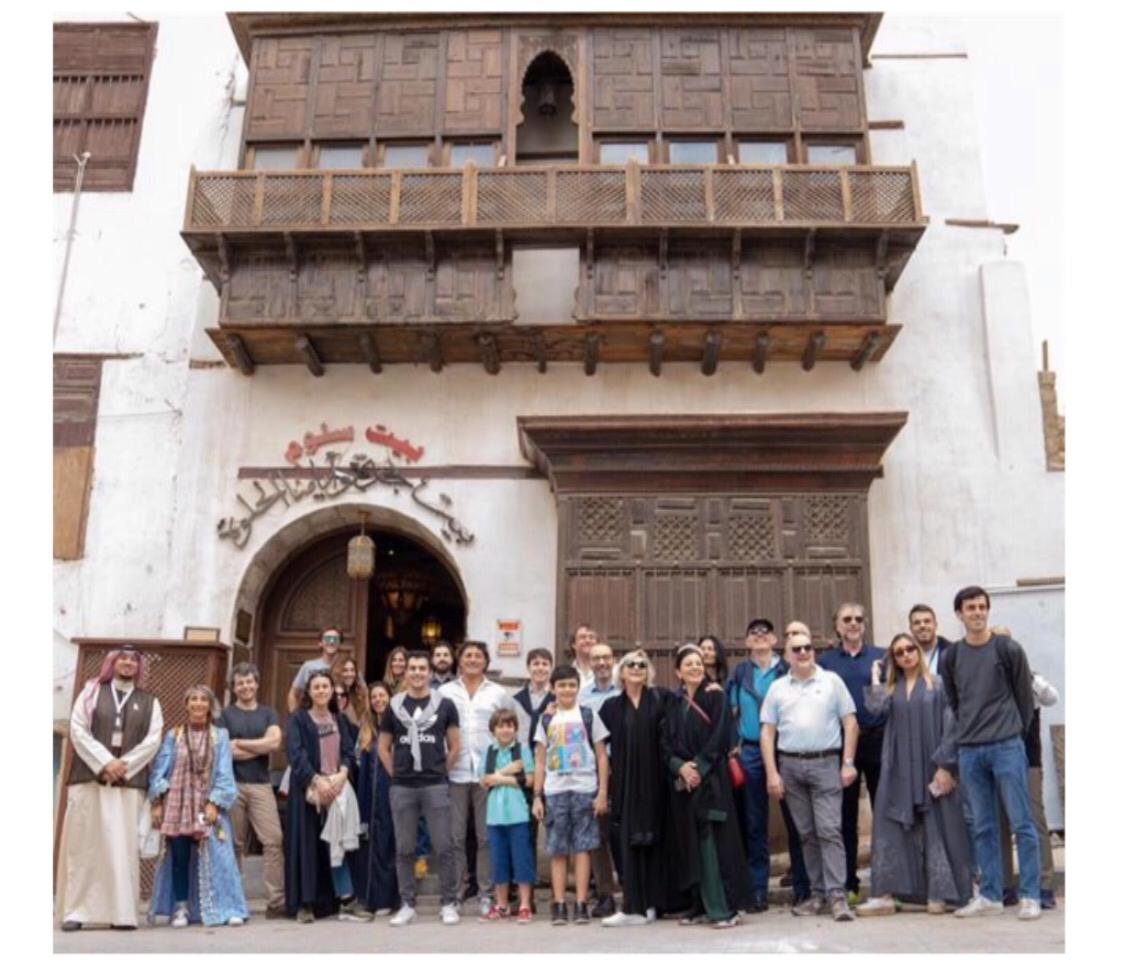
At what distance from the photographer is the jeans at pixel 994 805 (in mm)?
6668

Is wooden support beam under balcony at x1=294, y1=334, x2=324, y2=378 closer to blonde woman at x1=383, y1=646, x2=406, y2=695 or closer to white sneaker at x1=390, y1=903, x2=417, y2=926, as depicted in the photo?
blonde woman at x1=383, y1=646, x2=406, y2=695

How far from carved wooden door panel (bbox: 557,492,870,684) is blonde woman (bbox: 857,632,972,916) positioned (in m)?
4.18

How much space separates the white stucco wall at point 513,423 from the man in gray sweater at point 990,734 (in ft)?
16.9

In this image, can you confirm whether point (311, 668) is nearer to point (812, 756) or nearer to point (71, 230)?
point (812, 756)

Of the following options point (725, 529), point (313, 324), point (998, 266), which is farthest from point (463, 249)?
point (998, 266)

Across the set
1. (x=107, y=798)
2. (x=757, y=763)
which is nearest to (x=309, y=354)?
(x=107, y=798)

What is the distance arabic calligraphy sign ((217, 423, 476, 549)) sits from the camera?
12.7 meters

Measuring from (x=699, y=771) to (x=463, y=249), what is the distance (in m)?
7.18

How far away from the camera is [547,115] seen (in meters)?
13.7

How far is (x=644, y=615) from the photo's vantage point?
452 inches

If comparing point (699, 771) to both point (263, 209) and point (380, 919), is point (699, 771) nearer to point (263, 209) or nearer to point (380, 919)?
point (380, 919)

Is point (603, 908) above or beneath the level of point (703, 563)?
beneath

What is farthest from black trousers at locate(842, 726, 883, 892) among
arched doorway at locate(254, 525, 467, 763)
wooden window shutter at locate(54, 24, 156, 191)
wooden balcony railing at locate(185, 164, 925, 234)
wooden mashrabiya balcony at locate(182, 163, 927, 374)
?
wooden window shutter at locate(54, 24, 156, 191)

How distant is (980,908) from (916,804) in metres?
0.70
